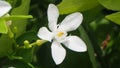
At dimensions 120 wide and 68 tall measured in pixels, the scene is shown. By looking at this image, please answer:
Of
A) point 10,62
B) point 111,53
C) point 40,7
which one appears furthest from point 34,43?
point 111,53

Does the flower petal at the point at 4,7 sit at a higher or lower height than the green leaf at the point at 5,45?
higher

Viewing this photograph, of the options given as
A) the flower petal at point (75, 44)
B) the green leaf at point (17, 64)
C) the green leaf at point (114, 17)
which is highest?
the green leaf at point (114, 17)

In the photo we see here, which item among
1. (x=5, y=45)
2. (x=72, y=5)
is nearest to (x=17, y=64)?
(x=5, y=45)

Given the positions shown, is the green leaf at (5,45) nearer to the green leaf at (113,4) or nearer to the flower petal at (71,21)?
the flower petal at (71,21)

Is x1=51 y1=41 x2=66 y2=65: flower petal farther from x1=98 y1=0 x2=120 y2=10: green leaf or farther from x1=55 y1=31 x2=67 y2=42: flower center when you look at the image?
x1=98 y1=0 x2=120 y2=10: green leaf

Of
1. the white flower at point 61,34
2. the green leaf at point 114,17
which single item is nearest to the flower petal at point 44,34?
the white flower at point 61,34

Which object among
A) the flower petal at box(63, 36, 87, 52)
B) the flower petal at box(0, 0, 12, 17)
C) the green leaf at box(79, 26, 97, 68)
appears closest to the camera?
the flower petal at box(0, 0, 12, 17)

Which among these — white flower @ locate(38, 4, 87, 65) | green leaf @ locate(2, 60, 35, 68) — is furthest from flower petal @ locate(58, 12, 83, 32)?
green leaf @ locate(2, 60, 35, 68)

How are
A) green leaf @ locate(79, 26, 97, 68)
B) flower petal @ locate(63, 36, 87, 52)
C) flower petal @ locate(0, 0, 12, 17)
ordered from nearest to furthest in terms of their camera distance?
flower petal @ locate(0, 0, 12, 17) → flower petal @ locate(63, 36, 87, 52) → green leaf @ locate(79, 26, 97, 68)
